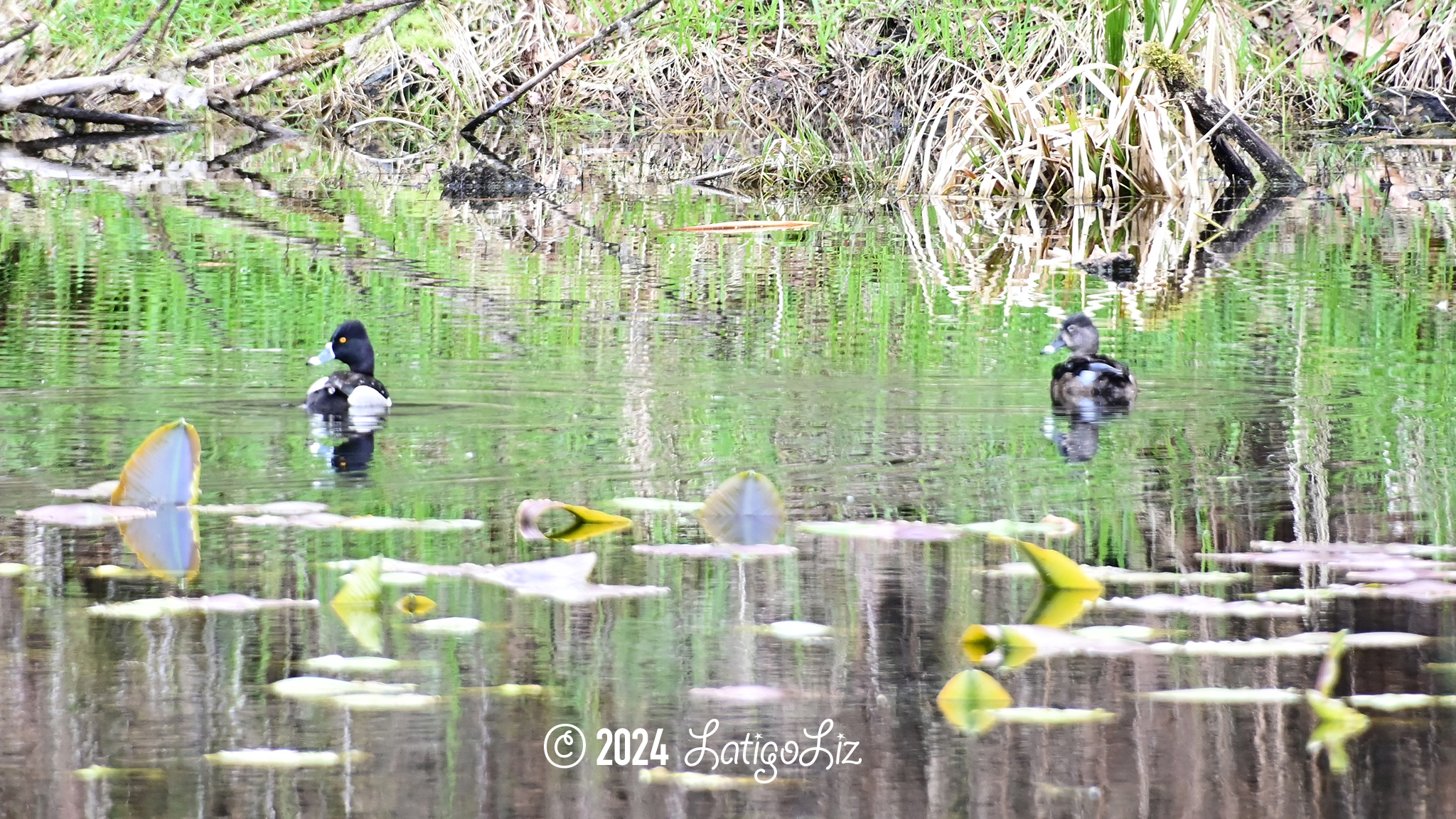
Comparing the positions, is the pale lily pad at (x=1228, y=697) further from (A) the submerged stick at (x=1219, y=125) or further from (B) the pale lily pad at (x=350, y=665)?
(A) the submerged stick at (x=1219, y=125)

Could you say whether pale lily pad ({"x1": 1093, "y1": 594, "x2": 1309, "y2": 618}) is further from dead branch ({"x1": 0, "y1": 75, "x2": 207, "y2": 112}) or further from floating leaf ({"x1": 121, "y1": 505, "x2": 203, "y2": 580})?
dead branch ({"x1": 0, "y1": 75, "x2": 207, "y2": 112})

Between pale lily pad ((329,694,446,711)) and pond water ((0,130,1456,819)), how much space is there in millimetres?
38

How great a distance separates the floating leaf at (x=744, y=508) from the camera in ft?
16.8

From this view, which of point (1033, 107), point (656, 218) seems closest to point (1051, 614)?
point (656, 218)

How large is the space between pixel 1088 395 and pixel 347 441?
2.41 m

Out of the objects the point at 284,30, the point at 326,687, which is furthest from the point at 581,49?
the point at 326,687

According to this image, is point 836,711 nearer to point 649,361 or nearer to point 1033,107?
point 649,361

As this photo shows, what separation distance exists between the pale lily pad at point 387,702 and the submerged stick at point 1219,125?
474 inches

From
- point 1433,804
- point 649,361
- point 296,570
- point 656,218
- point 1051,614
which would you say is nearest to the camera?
point 1433,804

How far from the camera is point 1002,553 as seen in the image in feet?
16.0

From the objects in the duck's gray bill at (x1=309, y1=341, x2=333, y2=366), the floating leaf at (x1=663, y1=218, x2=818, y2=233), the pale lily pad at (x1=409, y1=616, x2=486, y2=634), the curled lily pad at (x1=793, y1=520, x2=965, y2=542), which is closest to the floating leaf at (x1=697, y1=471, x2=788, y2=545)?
the curled lily pad at (x1=793, y1=520, x2=965, y2=542)

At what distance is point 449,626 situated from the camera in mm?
4156

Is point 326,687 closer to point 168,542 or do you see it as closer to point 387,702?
point 387,702

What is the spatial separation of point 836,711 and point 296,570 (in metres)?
1.48
